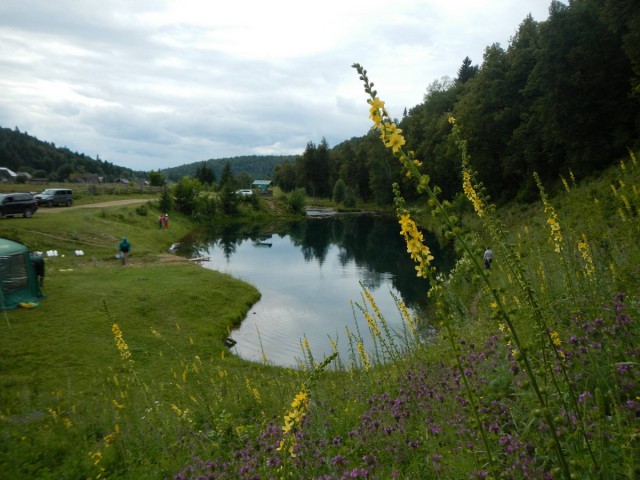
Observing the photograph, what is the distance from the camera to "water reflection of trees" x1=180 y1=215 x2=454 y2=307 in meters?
29.0

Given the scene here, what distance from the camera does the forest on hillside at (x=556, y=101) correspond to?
24.7 metres

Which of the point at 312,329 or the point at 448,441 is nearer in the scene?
the point at 448,441

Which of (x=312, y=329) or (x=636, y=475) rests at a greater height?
(x=636, y=475)

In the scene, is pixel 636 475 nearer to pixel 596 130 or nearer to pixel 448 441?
pixel 448 441

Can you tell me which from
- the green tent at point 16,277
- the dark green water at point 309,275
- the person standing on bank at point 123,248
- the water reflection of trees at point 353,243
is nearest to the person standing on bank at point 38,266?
the green tent at point 16,277

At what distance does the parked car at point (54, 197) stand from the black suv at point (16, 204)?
36.5 ft

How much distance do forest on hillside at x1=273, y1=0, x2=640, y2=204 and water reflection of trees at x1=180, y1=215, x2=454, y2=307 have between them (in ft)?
26.6

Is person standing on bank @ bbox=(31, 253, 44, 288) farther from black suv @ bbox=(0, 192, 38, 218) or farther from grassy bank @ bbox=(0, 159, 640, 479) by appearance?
black suv @ bbox=(0, 192, 38, 218)

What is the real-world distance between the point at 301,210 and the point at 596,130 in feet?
187

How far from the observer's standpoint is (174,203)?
205 feet

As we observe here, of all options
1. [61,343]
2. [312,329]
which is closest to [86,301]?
[61,343]

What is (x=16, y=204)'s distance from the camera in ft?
111

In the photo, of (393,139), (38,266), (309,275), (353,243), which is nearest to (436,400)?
(393,139)

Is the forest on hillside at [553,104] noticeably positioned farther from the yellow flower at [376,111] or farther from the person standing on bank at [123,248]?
the person standing on bank at [123,248]
